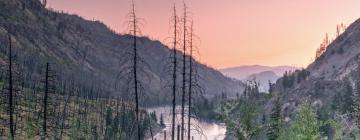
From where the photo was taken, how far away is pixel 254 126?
3591 centimetres

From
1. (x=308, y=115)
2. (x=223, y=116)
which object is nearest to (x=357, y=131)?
(x=308, y=115)

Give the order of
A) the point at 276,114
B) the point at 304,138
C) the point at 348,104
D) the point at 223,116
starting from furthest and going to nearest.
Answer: the point at 348,104 → the point at 276,114 → the point at 304,138 → the point at 223,116

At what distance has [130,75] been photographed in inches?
1652

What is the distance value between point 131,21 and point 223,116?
473 inches

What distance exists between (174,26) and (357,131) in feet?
66.6

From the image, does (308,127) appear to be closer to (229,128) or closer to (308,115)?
(308,115)

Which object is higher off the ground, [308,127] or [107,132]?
[308,127]

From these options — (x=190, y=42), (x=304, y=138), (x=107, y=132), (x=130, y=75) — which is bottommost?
(x=107, y=132)

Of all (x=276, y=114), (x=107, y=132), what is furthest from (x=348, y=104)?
(x=276, y=114)

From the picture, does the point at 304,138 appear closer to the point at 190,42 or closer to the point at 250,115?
the point at 250,115

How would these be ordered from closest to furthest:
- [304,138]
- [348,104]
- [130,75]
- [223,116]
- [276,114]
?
[223,116] → [304,138] → [130,75] → [276,114] → [348,104]

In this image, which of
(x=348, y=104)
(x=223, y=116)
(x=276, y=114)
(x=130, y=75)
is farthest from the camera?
(x=348, y=104)

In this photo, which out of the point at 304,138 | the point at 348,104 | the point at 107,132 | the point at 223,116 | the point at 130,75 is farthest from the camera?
the point at 107,132

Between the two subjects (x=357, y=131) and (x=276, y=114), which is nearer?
(x=357, y=131)
